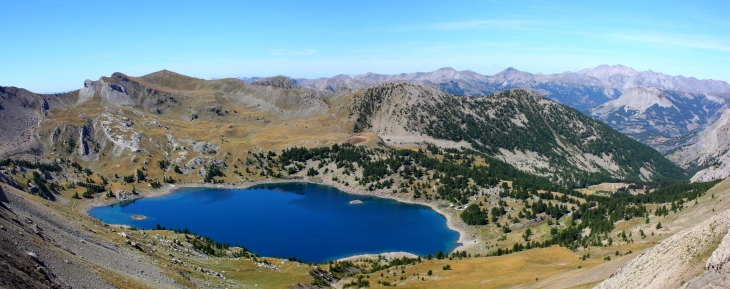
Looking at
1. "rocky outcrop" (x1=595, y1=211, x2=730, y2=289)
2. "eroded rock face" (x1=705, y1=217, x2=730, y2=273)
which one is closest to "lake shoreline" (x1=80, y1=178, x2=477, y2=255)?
"rocky outcrop" (x1=595, y1=211, x2=730, y2=289)

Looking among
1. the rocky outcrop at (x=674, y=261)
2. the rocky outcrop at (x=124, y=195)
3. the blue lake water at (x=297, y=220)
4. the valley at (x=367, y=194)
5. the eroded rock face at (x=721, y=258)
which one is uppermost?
the eroded rock face at (x=721, y=258)

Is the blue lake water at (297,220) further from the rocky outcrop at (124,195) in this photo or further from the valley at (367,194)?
the valley at (367,194)

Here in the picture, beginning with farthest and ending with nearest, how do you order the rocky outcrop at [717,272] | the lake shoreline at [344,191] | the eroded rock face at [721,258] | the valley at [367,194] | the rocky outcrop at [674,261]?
the lake shoreline at [344,191] → the valley at [367,194] → the rocky outcrop at [674,261] → the eroded rock face at [721,258] → the rocky outcrop at [717,272]

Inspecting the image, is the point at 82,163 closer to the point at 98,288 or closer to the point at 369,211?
the point at 369,211

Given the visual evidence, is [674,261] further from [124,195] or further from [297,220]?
[124,195]

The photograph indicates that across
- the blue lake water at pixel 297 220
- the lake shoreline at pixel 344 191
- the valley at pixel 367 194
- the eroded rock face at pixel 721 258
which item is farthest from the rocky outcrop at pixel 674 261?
the lake shoreline at pixel 344 191

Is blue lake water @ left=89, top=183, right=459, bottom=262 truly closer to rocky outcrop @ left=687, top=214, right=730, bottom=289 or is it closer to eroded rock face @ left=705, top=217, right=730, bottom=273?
rocky outcrop @ left=687, top=214, right=730, bottom=289

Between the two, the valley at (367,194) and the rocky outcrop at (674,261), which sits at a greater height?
the rocky outcrop at (674,261)
